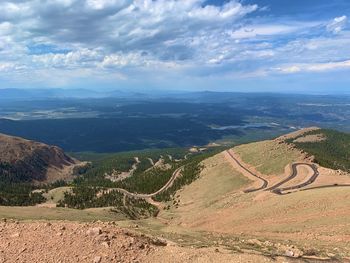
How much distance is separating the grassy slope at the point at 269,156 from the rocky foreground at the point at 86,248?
9290 cm

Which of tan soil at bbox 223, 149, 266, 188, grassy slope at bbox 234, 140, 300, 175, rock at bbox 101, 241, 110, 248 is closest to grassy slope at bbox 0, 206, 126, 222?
rock at bbox 101, 241, 110, 248

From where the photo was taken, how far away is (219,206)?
86.2m

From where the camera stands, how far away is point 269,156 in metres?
138

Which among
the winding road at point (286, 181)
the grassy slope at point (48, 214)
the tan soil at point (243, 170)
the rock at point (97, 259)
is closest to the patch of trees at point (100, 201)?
the grassy slope at point (48, 214)

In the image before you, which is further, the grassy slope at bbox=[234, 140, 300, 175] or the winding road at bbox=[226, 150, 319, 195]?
the grassy slope at bbox=[234, 140, 300, 175]

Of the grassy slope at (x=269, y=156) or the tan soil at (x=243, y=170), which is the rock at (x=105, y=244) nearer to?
the tan soil at (x=243, y=170)

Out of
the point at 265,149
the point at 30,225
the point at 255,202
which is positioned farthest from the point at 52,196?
the point at 30,225

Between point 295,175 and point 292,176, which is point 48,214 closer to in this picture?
point 292,176

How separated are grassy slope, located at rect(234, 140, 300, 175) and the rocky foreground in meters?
92.9

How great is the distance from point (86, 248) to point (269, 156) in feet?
384

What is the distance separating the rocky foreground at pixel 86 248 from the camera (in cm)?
2652

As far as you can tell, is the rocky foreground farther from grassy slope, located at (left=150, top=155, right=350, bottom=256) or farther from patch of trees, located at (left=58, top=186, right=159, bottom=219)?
patch of trees, located at (left=58, top=186, right=159, bottom=219)

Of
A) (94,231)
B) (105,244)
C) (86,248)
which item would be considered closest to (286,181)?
(94,231)

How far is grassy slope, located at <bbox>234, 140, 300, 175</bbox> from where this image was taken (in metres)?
125
